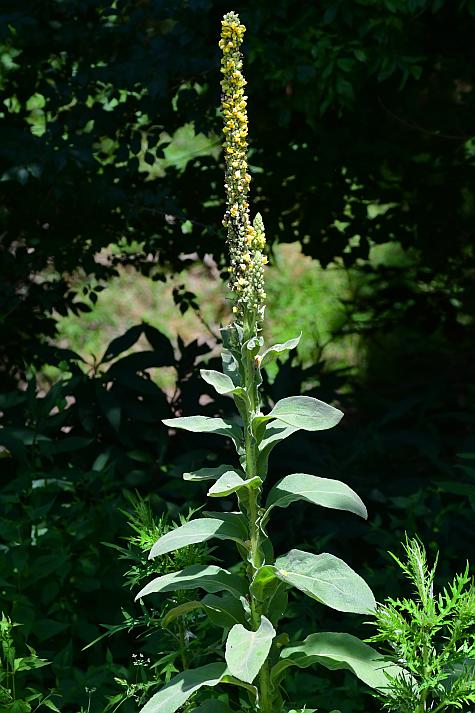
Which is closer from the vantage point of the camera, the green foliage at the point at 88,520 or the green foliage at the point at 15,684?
the green foliage at the point at 15,684

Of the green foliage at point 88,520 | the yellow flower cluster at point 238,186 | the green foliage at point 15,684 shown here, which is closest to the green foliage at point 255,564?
the yellow flower cluster at point 238,186

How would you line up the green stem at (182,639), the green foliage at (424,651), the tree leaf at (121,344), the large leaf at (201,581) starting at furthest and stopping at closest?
the tree leaf at (121,344)
the green stem at (182,639)
the large leaf at (201,581)
the green foliage at (424,651)

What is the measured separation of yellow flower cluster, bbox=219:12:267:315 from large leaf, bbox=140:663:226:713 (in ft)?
2.66

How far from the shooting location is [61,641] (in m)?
3.29

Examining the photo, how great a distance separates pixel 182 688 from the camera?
7.29ft

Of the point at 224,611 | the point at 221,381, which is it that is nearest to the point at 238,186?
the point at 221,381

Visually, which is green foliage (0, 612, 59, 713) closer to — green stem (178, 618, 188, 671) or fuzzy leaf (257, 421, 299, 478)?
green stem (178, 618, 188, 671)

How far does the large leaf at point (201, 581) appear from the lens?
90.7 inches

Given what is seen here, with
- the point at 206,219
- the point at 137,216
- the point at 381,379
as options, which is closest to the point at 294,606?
the point at 137,216

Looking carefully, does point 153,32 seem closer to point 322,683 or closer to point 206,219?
point 206,219

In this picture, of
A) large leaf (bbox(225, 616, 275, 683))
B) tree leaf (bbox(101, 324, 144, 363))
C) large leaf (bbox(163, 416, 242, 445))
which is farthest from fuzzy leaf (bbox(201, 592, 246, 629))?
tree leaf (bbox(101, 324, 144, 363))

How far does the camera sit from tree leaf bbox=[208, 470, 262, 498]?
85.9 inches

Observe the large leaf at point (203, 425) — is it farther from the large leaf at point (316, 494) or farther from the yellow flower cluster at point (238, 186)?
the yellow flower cluster at point (238, 186)

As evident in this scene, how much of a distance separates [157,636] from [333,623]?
26.0 inches
